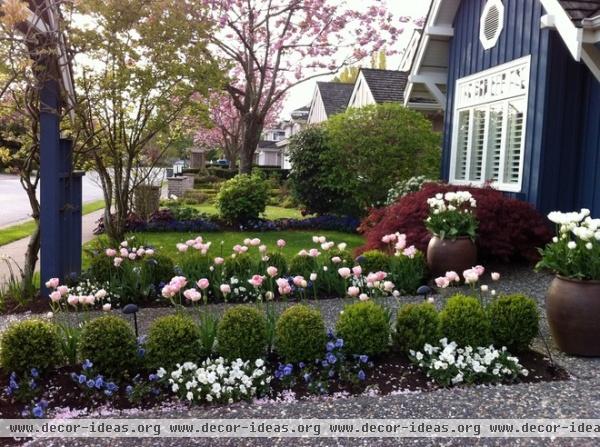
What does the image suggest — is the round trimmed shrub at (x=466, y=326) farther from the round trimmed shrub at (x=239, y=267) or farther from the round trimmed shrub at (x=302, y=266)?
the round trimmed shrub at (x=239, y=267)

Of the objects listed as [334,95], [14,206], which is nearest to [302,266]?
[14,206]

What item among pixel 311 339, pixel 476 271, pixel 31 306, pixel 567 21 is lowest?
pixel 31 306

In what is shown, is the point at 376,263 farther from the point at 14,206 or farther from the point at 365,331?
the point at 14,206

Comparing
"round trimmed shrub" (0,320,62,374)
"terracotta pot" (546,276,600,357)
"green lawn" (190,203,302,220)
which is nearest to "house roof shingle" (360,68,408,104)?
"green lawn" (190,203,302,220)

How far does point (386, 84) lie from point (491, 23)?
15.9 m

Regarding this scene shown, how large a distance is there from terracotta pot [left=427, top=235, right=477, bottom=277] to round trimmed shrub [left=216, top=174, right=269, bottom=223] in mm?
7199

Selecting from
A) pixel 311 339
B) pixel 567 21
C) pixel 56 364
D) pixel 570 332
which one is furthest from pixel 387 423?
pixel 567 21

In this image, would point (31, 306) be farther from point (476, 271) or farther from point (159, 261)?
point (476, 271)

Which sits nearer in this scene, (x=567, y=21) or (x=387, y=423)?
(x=387, y=423)

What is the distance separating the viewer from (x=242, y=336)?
375cm

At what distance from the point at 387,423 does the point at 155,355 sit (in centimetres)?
154

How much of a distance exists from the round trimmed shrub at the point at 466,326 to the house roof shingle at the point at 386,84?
1969 cm

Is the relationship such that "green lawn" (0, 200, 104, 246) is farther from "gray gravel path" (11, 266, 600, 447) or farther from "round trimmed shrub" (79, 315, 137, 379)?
"gray gravel path" (11, 266, 600, 447)

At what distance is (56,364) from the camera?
3736 mm
